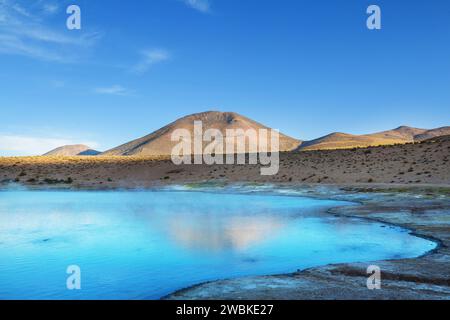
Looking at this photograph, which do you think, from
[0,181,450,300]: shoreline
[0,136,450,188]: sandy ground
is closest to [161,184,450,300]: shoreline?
[0,181,450,300]: shoreline

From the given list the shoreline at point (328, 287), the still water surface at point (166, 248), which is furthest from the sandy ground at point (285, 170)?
the shoreline at point (328, 287)

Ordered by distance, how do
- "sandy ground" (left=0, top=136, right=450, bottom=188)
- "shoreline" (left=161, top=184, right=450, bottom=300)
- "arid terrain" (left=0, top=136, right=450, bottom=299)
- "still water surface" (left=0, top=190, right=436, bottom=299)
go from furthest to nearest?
"sandy ground" (left=0, top=136, right=450, bottom=188) → "still water surface" (left=0, top=190, right=436, bottom=299) → "arid terrain" (left=0, top=136, right=450, bottom=299) → "shoreline" (left=161, top=184, right=450, bottom=300)

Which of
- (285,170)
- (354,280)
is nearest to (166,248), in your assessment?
(354,280)

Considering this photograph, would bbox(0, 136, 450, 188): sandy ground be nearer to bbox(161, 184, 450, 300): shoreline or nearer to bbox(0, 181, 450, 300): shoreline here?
bbox(0, 181, 450, 300): shoreline

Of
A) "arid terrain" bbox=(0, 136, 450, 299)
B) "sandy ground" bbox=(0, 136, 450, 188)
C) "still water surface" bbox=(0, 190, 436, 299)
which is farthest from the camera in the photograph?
"sandy ground" bbox=(0, 136, 450, 188)

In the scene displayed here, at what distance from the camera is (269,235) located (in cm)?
1488

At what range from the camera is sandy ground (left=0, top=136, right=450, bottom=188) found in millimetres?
42969

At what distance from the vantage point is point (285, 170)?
5212 centimetres

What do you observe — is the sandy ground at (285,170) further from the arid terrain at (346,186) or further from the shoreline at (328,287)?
the shoreline at (328,287)

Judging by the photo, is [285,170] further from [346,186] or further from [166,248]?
[166,248]

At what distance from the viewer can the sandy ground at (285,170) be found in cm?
4297

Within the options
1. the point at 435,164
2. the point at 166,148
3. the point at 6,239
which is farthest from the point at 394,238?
the point at 166,148

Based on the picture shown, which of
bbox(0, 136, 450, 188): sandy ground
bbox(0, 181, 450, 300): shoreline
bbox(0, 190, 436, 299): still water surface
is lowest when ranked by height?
bbox(0, 190, 436, 299): still water surface
